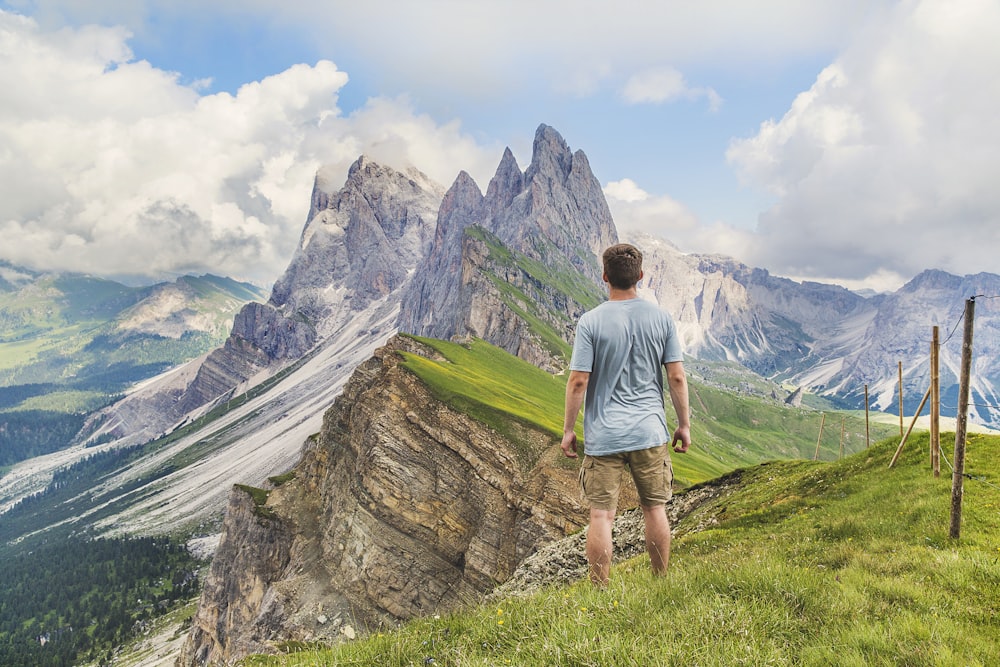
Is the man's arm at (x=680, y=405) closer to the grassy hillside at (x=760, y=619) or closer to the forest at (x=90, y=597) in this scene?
the grassy hillside at (x=760, y=619)

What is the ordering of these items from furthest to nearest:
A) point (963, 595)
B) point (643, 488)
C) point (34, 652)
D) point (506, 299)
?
point (506, 299) → point (34, 652) → point (643, 488) → point (963, 595)

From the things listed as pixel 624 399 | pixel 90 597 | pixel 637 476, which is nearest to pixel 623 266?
pixel 624 399

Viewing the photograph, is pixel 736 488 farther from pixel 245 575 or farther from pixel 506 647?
pixel 245 575

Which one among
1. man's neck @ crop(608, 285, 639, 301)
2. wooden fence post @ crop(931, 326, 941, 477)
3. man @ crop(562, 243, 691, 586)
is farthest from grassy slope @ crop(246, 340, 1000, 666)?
man's neck @ crop(608, 285, 639, 301)

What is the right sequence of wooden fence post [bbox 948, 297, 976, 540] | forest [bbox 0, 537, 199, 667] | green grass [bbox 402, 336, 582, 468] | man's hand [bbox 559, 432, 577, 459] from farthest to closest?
forest [bbox 0, 537, 199, 667], green grass [bbox 402, 336, 582, 468], wooden fence post [bbox 948, 297, 976, 540], man's hand [bbox 559, 432, 577, 459]

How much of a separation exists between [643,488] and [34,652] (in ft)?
707

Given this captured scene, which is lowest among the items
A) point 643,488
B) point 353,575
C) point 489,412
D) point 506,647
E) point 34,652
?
point 34,652

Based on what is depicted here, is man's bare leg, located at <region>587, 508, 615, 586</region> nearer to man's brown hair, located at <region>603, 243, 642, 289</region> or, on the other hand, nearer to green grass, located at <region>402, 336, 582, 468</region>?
man's brown hair, located at <region>603, 243, 642, 289</region>

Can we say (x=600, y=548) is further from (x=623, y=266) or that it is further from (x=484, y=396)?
(x=484, y=396)

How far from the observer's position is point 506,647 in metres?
5.71

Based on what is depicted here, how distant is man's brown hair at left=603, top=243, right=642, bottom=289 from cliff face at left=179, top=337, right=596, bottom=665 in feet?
143

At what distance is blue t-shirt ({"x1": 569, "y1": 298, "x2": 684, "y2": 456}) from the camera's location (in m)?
8.16

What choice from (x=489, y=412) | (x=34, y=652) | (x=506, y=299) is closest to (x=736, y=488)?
(x=489, y=412)

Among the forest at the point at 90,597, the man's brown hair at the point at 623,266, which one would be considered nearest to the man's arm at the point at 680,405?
the man's brown hair at the point at 623,266
